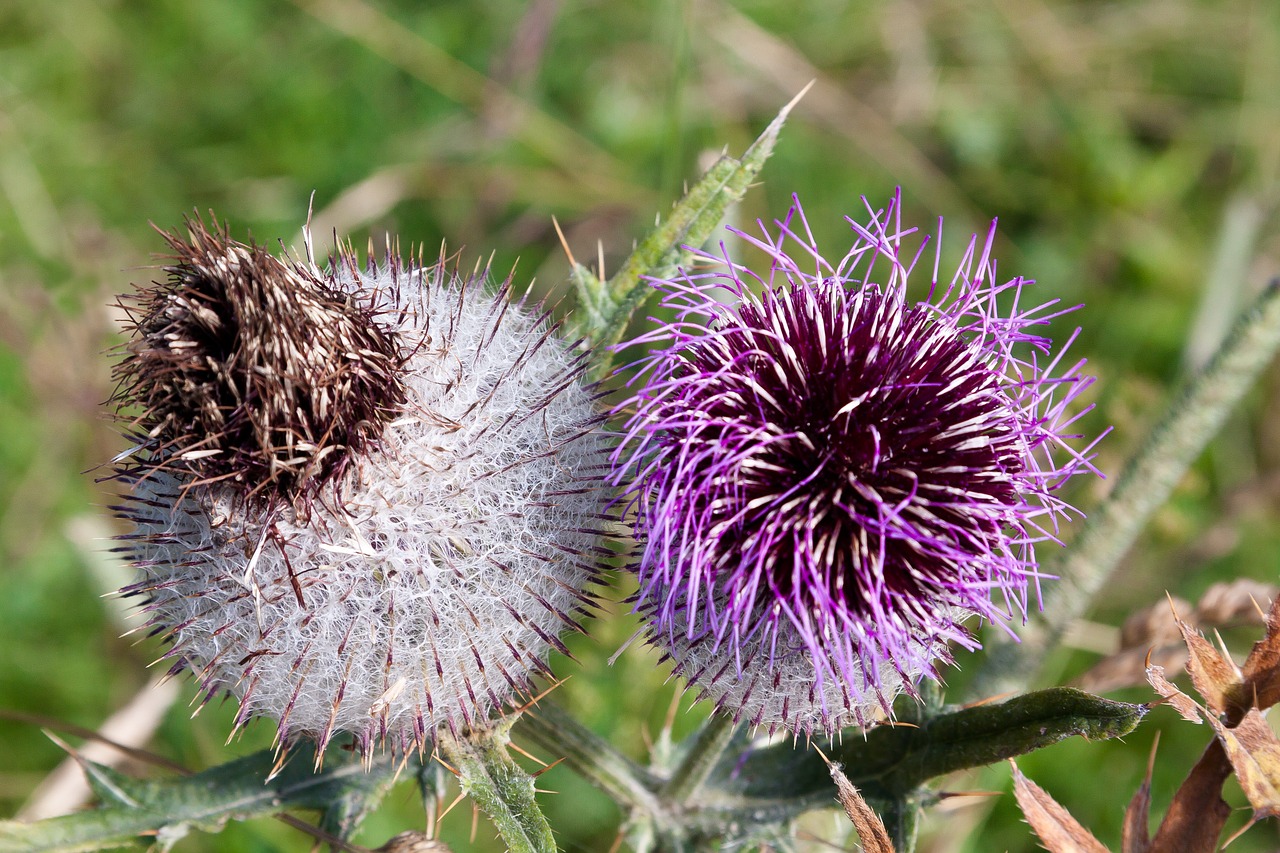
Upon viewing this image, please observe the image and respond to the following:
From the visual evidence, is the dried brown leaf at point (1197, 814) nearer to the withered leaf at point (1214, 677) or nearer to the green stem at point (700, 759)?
the withered leaf at point (1214, 677)

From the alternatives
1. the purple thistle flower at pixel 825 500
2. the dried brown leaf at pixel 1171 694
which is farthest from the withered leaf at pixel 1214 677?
the purple thistle flower at pixel 825 500

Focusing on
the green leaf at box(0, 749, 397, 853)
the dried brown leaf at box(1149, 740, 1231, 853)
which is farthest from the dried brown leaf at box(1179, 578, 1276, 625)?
the green leaf at box(0, 749, 397, 853)

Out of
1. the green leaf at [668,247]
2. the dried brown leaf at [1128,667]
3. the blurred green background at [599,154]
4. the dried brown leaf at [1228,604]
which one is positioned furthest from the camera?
the blurred green background at [599,154]

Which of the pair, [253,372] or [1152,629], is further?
[1152,629]

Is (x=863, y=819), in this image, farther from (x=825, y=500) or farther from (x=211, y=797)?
(x=211, y=797)

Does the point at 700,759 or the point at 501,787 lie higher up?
the point at 501,787

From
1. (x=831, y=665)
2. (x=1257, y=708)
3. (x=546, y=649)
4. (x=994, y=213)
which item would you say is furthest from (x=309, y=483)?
(x=994, y=213)

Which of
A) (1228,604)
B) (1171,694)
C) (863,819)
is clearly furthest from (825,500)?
(1228,604)
